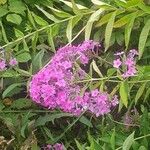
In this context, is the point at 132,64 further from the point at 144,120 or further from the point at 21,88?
the point at 21,88

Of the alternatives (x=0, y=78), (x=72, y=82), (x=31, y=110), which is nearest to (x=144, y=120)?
(x=72, y=82)

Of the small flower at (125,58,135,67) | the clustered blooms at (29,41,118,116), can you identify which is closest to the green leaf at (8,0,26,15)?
the clustered blooms at (29,41,118,116)

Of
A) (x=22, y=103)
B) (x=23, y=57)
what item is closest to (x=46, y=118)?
(x=22, y=103)

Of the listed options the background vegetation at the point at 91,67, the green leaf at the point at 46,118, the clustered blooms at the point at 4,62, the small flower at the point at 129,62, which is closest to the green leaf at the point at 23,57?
the background vegetation at the point at 91,67

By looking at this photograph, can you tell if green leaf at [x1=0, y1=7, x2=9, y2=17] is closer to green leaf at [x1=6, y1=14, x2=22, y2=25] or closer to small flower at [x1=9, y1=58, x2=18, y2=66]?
green leaf at [x1=6, y1=14, x2=22, y2=25]

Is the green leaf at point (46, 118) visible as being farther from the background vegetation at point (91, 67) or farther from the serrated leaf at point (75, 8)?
the serrated leaf at point (75, 8)

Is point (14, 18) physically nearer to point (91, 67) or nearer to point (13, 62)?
point (13, 62)
